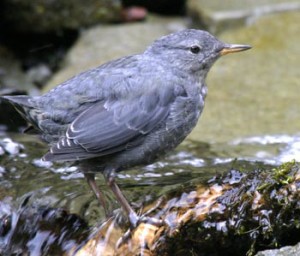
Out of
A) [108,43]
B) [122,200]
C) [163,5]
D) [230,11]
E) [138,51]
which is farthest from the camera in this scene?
[163,5]

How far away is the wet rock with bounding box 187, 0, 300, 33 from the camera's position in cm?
719

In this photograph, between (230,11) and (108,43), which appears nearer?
(108,43)

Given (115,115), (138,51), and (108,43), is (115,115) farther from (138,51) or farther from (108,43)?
(108,43)

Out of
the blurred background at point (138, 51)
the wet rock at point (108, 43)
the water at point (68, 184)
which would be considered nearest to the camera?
the water at point (68, 184)

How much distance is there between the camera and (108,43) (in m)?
7.15

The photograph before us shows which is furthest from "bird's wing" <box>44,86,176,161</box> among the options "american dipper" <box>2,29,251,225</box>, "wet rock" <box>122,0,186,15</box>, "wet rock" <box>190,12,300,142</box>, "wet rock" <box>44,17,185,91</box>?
"wet rock" <box>122,0,186,15</box>

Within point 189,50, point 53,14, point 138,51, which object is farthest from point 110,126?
point 53,14

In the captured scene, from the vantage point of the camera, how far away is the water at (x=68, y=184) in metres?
3.93

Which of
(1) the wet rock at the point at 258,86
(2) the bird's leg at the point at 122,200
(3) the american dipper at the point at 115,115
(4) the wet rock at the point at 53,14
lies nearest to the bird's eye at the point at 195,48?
(3) the american dipper at the point at 115,115

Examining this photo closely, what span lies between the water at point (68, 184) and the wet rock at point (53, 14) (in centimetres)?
237

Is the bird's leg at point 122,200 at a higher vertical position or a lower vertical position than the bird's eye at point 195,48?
lower

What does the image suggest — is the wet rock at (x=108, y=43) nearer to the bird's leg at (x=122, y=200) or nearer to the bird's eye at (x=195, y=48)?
the bird's eye at (x=195, y=48)

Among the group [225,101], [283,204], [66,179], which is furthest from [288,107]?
[283,204]

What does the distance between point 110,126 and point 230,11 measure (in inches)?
150
